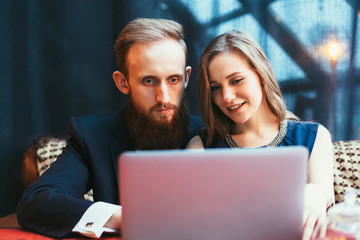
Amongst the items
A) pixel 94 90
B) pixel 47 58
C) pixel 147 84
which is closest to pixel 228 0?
pixel 147 84

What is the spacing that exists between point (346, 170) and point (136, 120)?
95 centimetres

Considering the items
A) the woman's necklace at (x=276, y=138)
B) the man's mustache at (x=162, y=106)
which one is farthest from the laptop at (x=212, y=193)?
the man's mustache at (x=162, y=106)

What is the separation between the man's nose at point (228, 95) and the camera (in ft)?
3.65

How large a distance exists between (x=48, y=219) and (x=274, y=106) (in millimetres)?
843

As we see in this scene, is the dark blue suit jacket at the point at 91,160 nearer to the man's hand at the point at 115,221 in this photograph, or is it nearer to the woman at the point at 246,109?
the woman at the point at 246,109

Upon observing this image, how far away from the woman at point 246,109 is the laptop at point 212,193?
52cm

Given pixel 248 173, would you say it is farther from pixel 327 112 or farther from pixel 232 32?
pixel 327 112

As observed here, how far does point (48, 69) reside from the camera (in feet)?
6.07

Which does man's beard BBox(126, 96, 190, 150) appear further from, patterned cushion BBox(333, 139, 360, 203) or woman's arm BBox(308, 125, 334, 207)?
patterned cushion BBox(333, 139, 360, 203)

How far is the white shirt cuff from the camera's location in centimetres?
82

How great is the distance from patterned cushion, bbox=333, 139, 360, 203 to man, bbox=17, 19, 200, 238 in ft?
2.17

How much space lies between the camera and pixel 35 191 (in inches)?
40.4

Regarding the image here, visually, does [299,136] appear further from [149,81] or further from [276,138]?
[149,81]

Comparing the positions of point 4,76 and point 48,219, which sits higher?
point 4,76
